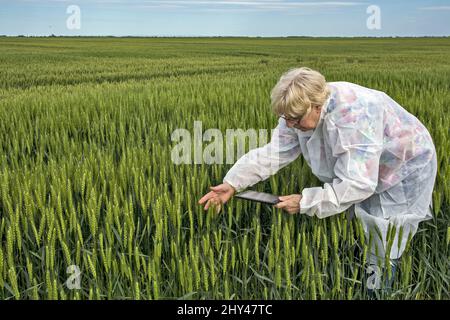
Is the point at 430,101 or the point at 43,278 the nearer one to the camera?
the point at 43,278

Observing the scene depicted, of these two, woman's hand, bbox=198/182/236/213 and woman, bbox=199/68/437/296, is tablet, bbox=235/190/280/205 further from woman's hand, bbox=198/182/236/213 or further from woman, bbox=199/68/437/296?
woman's hand, bbox=198/182/236/213

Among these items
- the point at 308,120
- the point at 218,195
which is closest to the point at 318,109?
the point at 308,120

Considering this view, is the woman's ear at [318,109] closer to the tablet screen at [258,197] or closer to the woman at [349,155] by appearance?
the woman at [349,155]

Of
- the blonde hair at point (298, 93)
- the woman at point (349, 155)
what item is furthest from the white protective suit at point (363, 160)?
the blonde hair at point (298, 93)

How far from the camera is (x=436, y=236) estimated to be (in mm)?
1900

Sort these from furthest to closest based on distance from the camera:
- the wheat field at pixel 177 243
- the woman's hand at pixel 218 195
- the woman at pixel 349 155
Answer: the woman's hand at pixel 218 195 → the woman at pixel 349 155 → the wheat field at pixel 177 243

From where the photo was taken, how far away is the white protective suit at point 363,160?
163 centimetres

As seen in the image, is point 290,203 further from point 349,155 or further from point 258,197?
point 349,155

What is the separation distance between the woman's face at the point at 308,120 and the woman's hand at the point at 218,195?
0.40 m

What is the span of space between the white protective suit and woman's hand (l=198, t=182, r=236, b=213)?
31mm
